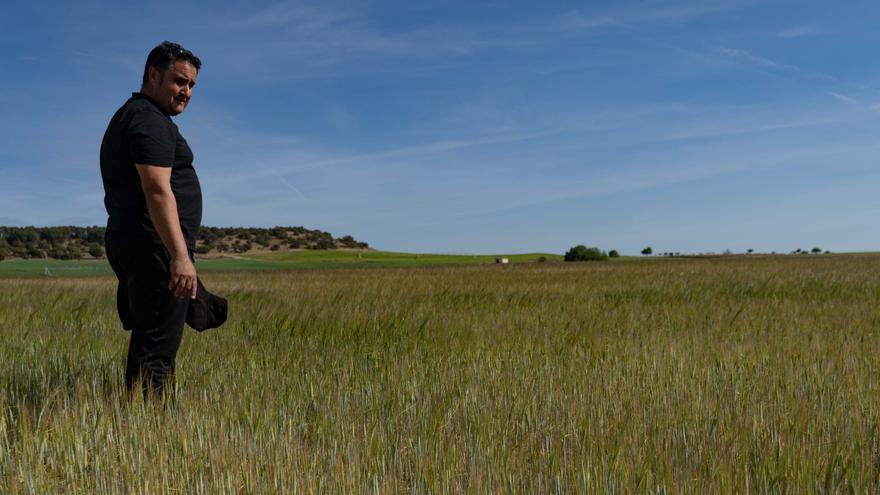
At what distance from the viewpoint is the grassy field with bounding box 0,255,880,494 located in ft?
7.59

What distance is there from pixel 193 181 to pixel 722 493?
2820 mm

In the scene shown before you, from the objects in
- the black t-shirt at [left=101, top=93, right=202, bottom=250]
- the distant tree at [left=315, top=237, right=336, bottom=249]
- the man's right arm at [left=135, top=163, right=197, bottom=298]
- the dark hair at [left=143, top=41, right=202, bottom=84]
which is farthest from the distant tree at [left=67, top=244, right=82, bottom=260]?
the man's right arm at [left=135, top=163, right=197, bottom=298]

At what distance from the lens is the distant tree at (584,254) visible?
44.6m

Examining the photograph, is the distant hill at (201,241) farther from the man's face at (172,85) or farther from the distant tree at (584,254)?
the man's face at (172,85)

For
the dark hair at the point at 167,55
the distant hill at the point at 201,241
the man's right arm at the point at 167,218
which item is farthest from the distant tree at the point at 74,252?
the man's right arm at the point at 167,218

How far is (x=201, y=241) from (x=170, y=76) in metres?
53.7

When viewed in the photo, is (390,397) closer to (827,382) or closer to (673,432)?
(673,432)

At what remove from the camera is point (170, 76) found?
328 centimetres

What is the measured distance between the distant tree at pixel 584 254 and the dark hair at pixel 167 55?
42682 mm

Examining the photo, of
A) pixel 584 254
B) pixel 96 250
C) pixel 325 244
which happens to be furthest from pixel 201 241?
pixel 584 254

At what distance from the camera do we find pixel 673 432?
9.01 feet

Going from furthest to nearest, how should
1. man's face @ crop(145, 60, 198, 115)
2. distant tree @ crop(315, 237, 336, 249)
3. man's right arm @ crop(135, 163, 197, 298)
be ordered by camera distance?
distant tree @ crop(315, 237, 336, 249)
man's face @ crop(145, 60, 198, 115)
man's right arm @ crop(135, 163, 197, 298)

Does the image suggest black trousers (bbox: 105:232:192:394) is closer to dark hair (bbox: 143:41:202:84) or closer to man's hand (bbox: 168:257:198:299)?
man's hand (bbox: 168:257:198:299)

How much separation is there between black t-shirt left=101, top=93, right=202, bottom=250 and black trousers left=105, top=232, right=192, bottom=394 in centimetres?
7
